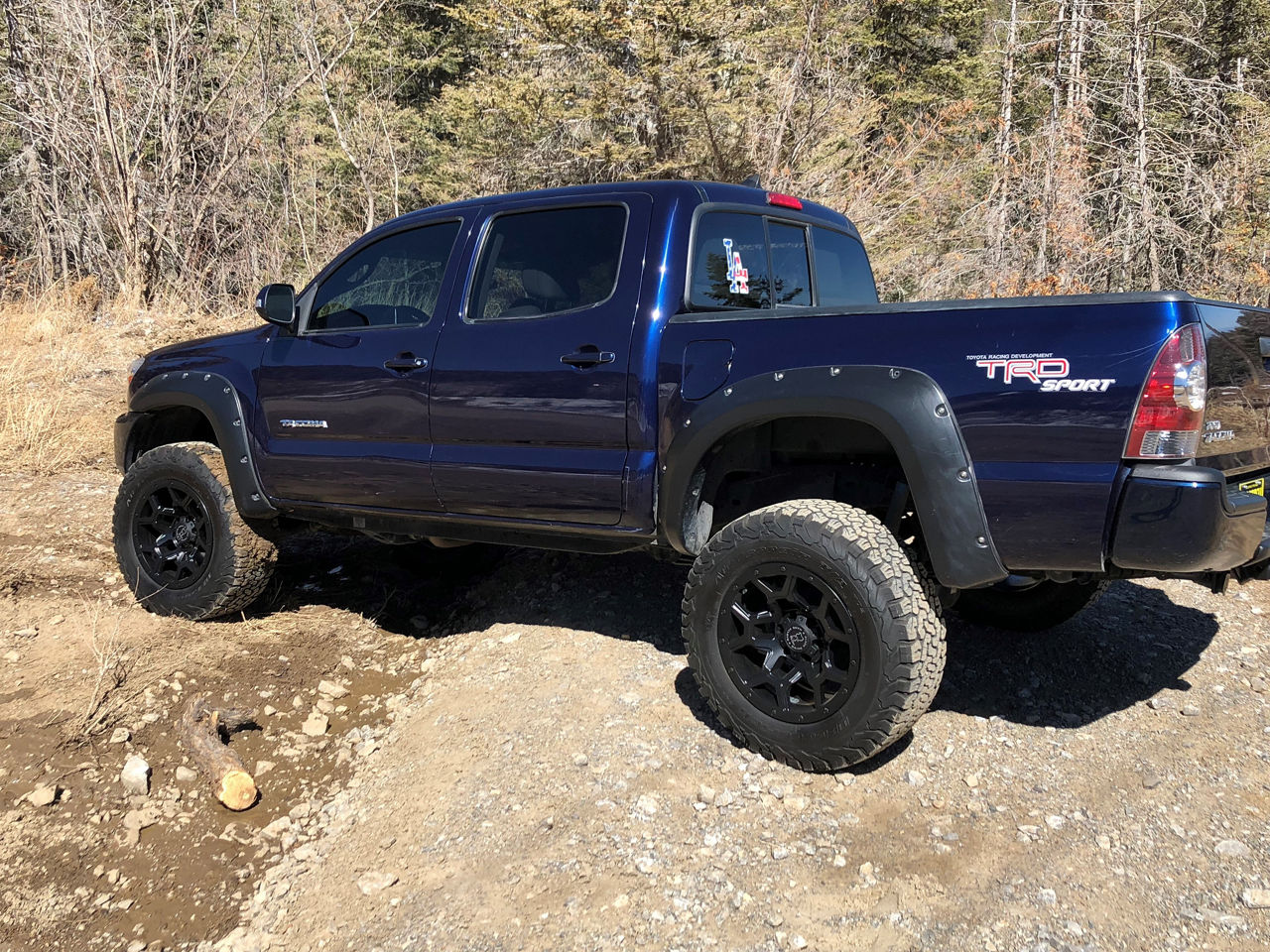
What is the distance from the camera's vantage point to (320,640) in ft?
14.6

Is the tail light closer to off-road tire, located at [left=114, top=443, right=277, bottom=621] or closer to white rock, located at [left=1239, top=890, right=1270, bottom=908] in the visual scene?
white rock, located at [left=1239, top=890, right=1270, bottom=908]

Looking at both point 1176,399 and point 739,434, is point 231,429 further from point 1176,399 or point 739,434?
point 1176,399

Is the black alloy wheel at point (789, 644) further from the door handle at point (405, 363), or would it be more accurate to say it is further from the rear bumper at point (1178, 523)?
the door handle at point (405, 363)

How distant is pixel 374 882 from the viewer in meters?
2.70

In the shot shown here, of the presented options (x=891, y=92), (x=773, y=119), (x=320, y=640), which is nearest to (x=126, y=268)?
(x=773, y=119)

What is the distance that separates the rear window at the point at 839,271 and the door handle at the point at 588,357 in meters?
1.18

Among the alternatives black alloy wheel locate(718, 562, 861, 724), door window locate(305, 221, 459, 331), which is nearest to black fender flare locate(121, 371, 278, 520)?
door window locate(305, 221, 459, 331)

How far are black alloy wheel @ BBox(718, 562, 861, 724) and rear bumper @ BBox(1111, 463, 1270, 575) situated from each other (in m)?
0.82

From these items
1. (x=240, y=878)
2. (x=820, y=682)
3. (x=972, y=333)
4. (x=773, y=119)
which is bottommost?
(x=240, y=878)

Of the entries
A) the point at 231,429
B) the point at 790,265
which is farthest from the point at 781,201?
the point at 231,429

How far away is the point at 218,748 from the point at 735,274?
267cm

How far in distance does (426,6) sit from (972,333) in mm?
20980

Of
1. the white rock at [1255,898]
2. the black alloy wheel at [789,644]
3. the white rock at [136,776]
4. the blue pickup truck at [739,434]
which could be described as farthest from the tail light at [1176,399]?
the white rock at [136,776]

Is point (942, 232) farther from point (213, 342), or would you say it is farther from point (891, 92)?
point (213, 342)
